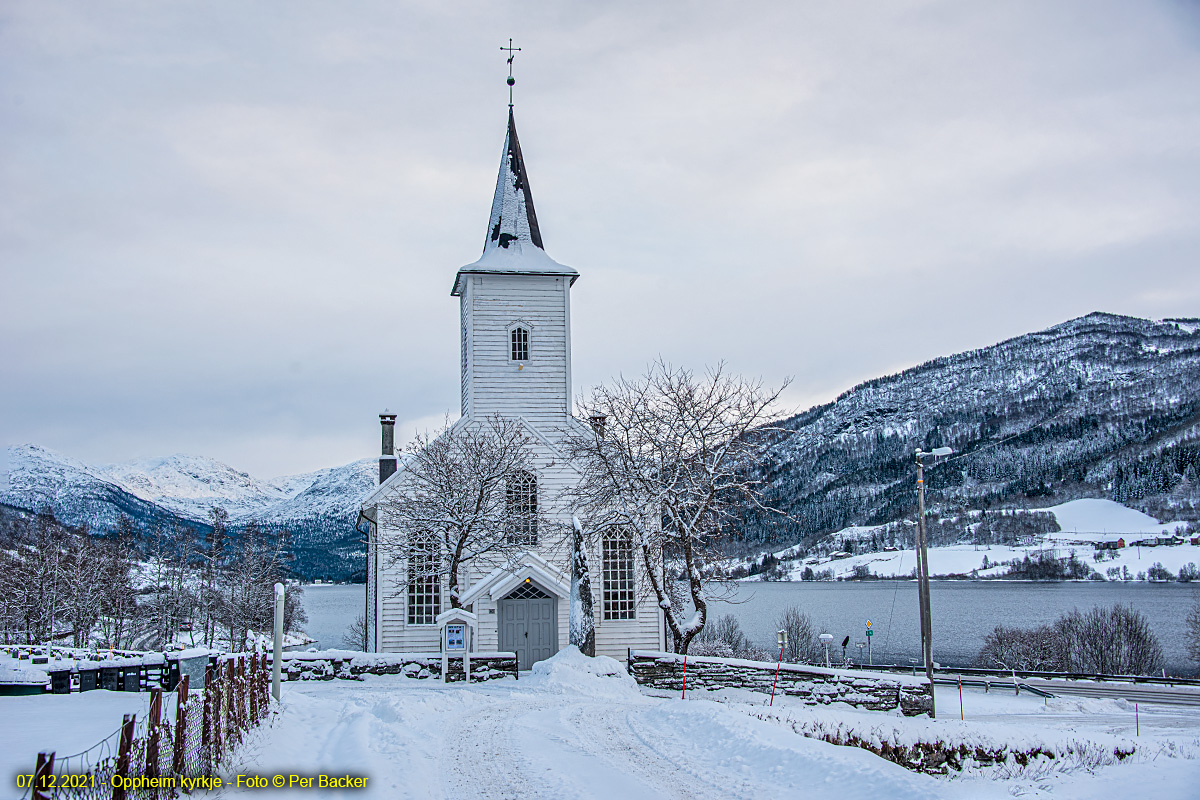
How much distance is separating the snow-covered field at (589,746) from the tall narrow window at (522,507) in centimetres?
635

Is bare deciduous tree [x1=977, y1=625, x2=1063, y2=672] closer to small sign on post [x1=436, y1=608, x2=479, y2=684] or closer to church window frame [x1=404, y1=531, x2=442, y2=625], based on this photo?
church window frame [x1=404, y1=531, x2=442, y2=625]

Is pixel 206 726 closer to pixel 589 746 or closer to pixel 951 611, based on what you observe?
Result: pixel 589 746

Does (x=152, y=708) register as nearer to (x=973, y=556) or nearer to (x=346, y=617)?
(x=346, y=617)

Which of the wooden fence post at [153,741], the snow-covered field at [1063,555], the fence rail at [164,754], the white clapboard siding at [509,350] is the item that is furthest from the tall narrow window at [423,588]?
the snow-covered field at [1063,555]

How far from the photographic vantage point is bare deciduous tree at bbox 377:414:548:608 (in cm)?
2542

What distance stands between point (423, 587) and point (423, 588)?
0.03m

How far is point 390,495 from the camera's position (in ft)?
89.7

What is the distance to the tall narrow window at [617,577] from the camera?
90.7 ft

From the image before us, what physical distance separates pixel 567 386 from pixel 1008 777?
59.7 ft

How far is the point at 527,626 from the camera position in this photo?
89.4 ft

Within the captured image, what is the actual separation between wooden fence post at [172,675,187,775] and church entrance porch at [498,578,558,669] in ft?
59.0

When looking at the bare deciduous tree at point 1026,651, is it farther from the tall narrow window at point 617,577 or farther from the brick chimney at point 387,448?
the brick chimney at point 387,448

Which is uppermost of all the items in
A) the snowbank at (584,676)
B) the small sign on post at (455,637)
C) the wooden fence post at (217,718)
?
the wooden fence post at (217,718)

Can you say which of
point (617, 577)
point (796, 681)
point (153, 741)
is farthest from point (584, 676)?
point (153, 741)
